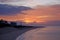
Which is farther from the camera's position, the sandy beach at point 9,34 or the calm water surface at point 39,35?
the calm water surface at point 39,35

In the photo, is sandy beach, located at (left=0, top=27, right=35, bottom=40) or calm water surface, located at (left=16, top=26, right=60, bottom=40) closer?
sandy beach, located at (left=0, top=27, right=35, bottom=40)

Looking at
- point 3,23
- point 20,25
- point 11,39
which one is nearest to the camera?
point 11,39

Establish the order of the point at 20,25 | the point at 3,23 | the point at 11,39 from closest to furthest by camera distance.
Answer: the point at 11,39 < the point at 3,23 < the point at 20,25

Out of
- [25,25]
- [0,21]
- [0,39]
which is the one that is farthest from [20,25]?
[0,39]

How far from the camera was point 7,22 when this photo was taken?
63.0 metres

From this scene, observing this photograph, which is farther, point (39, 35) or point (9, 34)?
point (39, 35)

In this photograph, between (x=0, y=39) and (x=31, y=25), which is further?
(x=31, y=25)

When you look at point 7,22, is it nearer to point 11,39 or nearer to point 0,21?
point 0,21

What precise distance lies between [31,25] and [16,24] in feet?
11.3

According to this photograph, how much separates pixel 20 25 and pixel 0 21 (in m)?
5.56

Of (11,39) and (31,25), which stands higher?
(11,39)

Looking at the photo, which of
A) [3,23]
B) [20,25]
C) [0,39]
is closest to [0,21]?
[3,23]

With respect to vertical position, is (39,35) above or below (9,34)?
below

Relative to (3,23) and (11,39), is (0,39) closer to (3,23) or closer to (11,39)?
(11,39)
